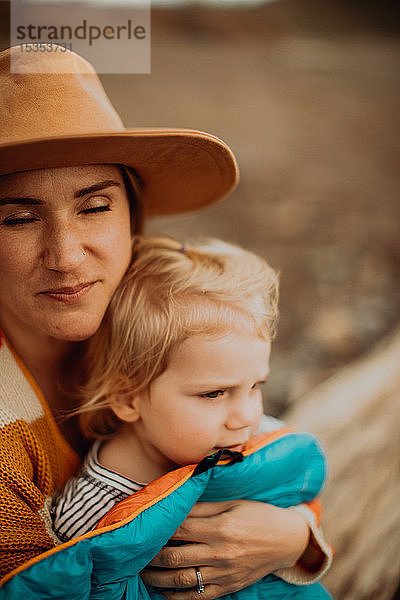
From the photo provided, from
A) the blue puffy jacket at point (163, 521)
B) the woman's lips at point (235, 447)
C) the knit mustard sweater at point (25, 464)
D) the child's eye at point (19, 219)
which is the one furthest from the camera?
the woman's lips at point (235, 447)

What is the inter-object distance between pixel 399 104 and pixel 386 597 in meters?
4.17

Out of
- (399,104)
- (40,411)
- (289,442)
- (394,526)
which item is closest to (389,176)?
(399,104)

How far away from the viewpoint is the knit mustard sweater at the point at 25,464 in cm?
108

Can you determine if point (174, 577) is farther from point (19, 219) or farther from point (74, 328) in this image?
A: point (19, 219)

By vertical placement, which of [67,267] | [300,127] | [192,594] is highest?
[300,127]

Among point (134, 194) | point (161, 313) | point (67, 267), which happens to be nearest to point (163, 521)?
point (161, 313)

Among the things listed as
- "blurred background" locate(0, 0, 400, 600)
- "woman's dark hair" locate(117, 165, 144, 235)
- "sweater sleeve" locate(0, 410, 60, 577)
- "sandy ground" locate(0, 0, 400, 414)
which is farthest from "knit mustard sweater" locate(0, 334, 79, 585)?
"sandy ground" locate(0, 0, 400, 414)

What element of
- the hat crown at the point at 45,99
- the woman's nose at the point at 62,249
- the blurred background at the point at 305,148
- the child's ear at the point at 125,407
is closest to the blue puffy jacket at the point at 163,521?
the child's ear at the point at 125,407

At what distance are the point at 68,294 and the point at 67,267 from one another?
0.27 feet

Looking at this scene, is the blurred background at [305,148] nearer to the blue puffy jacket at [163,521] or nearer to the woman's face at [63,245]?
the blue puffy jacket at [163,521]

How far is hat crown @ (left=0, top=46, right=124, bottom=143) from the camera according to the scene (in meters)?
1.17

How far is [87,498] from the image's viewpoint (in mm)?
1225

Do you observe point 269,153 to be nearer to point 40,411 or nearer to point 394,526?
point 394,526

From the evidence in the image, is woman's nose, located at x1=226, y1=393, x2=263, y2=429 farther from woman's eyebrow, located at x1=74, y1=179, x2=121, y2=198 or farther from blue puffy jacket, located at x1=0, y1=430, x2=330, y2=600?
woman's eyebrow, located at x1=74, y1=179, x2=121, y2=198
